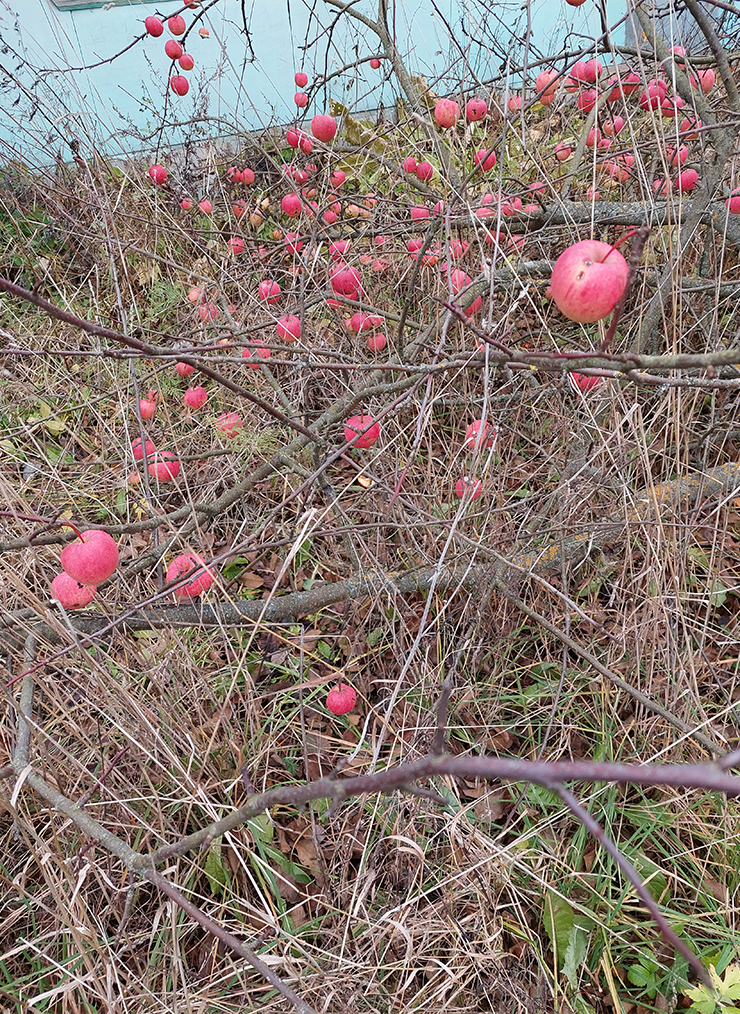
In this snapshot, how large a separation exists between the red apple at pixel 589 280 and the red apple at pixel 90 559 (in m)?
0.97

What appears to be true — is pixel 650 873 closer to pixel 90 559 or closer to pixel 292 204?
pixel 90 559

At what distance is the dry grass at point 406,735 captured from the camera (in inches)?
50.1

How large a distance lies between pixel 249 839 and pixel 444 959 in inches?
19.9

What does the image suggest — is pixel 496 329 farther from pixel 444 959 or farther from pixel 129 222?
pixel 129 222

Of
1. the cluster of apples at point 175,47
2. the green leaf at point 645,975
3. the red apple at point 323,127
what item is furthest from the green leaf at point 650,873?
the cluster of apples at point 175,47

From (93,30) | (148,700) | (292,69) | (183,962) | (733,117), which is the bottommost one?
(183,962)

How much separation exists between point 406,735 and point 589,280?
3.77 feet

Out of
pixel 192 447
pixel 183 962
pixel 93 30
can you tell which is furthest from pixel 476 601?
pixel 93 30

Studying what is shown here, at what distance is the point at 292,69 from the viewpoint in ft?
14.9

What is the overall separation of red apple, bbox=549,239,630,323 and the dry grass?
0.18 meters

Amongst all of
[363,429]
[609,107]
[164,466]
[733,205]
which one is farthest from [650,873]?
[609,107]

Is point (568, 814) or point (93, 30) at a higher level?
point (93, 30)

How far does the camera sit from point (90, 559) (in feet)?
4.07

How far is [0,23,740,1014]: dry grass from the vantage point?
127 cm
